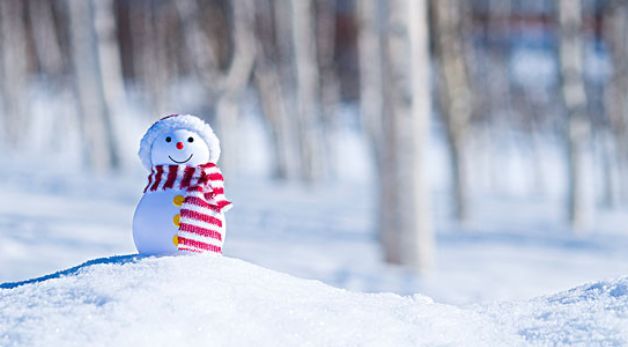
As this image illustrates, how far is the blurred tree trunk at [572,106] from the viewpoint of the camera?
42.9ft

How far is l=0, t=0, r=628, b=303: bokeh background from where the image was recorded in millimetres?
7473

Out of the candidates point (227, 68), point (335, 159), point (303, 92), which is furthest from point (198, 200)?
point (335, 159)

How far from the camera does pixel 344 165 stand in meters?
32.1

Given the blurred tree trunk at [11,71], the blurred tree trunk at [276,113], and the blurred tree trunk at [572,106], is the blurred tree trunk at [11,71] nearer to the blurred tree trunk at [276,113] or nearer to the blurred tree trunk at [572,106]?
the blurred tree trunk at [276,113]

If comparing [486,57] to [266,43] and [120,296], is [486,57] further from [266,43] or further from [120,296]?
[120,296]

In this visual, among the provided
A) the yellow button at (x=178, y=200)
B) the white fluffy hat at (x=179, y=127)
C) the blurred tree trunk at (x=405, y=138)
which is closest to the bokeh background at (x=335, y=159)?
the blurred tree trunk at (x=405, y=138)

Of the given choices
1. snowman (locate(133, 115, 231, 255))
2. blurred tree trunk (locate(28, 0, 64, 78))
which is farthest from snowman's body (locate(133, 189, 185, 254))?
blurred tree trunk (locate(28, 0, 64, 78))

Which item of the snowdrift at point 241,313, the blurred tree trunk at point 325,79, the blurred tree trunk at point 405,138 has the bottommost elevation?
the snowdrift at point 241,313

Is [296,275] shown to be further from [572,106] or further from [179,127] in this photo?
[572,106]

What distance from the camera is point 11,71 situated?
77.5 ft

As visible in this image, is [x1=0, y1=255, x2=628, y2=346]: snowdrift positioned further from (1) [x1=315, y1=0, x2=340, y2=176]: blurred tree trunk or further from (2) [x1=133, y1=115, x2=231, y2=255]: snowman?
(1) [x1=315, y1=0, x2=340, y2=176]: blurred tree trunk

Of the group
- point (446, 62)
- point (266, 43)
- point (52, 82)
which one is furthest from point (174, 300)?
point (52, 82)

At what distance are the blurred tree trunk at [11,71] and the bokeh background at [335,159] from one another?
0.07 metres

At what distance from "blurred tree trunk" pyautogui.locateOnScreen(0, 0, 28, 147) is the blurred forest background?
0.06 m
